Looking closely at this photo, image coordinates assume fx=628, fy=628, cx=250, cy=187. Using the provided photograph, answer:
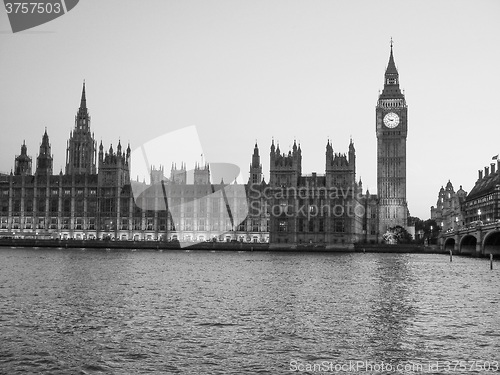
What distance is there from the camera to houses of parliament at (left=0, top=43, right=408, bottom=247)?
16338 centimetres

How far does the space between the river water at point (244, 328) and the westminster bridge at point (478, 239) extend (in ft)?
180

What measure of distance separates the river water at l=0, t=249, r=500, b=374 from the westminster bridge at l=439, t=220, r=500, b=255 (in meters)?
54.7

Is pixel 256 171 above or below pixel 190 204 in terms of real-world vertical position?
above

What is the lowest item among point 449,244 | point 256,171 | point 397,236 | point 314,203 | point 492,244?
point 449,244

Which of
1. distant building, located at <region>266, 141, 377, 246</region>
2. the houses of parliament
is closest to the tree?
the houses of parliament

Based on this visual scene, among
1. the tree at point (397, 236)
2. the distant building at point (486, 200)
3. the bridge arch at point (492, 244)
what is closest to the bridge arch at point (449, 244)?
the distant building at point (486, 200)

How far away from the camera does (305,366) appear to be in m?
24.4

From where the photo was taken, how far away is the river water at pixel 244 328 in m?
24.9

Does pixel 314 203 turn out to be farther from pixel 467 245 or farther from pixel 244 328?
pixel 244 328

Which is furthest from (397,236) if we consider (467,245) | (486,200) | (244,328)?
(244,328)

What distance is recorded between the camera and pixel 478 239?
11519 centimetres

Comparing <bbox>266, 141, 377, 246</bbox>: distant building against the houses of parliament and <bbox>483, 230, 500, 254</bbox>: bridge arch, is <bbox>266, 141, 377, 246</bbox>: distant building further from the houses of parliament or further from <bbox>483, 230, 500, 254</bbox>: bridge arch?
<bbox>483, 230, 500, 254</bbox>: bridge arch

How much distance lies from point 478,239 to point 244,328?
9259cm

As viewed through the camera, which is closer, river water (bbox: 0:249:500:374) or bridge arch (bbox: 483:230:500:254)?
river water (bbox: 0:249:500:374)
